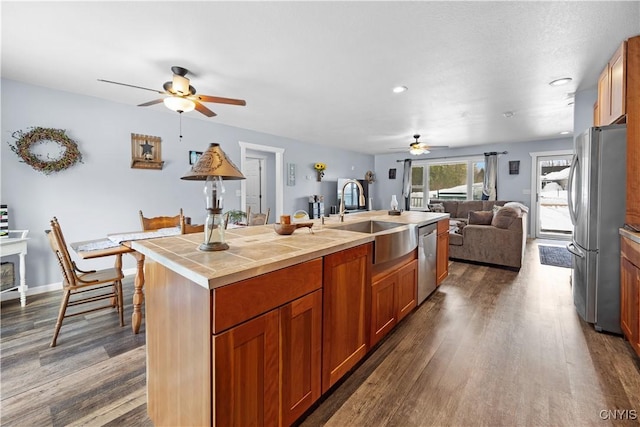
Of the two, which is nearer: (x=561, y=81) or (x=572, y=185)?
(x=572, y=185)

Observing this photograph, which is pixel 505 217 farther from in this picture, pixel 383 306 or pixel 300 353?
pixel 300 353

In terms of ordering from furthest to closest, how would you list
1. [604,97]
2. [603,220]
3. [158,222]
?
[158,222], [604,97], [603,220]

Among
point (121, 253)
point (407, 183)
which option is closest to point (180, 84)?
point (121, 253)

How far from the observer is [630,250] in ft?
6.46

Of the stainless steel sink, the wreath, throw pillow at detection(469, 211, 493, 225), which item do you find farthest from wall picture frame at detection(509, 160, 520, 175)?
the wreath

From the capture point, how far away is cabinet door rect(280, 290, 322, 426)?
1190 mm

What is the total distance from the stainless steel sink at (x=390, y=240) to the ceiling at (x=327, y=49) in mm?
1516

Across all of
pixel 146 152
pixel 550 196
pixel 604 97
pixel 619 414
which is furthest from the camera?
pixel 550 196

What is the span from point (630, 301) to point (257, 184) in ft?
20.9

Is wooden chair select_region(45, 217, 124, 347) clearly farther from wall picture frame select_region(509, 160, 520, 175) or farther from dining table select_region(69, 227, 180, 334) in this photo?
wall picture frame select_region(509, 160, 520, 175)

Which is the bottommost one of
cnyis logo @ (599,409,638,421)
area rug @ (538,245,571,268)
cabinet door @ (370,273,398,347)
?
cnyis logo @ (599,409,638,421)

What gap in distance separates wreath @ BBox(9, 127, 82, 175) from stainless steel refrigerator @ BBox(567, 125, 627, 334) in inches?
211

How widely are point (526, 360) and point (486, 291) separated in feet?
4.76

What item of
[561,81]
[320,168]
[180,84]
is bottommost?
[320,168]
